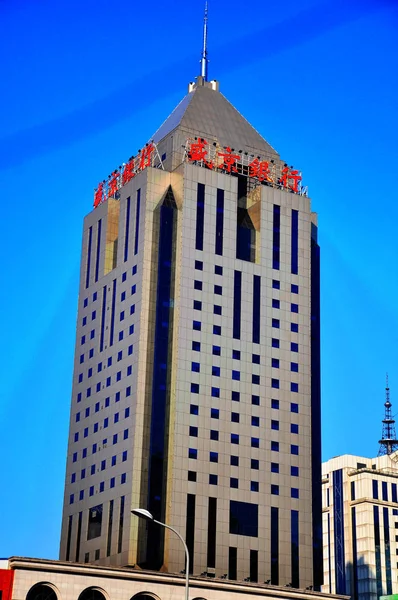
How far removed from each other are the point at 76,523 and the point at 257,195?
39.5 metres

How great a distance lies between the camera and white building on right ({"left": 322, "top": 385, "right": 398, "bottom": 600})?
163000mm

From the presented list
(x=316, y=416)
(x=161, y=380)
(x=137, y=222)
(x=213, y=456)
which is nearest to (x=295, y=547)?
(x=213, y=456)

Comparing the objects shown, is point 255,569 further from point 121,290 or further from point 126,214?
point 126,214

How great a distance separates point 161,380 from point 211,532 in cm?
1534

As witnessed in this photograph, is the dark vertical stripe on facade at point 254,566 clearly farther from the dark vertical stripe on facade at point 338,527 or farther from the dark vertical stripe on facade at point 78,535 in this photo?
the dark vertical stripe on facade at point 338,527

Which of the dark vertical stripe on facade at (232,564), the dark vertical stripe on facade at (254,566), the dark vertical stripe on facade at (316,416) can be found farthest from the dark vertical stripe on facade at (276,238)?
the dark vertical stripe on facade at (232,564)

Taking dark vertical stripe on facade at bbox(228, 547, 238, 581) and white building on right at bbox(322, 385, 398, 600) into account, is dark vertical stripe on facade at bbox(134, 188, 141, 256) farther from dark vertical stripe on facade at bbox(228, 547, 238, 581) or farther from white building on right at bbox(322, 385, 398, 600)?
white building on right at bbox(322, 385, 398, 600)

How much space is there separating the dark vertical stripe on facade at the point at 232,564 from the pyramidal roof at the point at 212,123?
144 ft

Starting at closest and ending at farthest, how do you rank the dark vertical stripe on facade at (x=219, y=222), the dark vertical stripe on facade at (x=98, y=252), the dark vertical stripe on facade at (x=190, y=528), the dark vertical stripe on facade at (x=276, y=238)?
the dark vertical stripe on facade at (x=190, y=528) < the dark vertical stripe on facade at (x=219, y=222) < the dark vertical stripe on facade at (x=276, y=238) < the dark vertical stripe on facade at (x=98, y=252)

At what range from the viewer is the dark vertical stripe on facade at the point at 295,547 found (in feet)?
333

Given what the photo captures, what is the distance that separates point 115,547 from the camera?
325 ft

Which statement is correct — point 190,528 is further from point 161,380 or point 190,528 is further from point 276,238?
point 276,238

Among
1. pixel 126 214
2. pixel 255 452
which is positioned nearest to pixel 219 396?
pixel 255 452

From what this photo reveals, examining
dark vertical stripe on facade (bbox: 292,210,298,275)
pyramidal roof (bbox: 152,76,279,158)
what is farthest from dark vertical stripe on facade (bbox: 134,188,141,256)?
dark vertical stripe on facade (bbox: 292,210,298,275)
